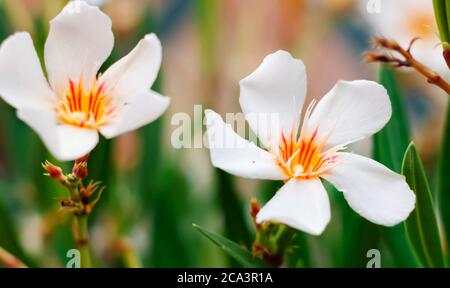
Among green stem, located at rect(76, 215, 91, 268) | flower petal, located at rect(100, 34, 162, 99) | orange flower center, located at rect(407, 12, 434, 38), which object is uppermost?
orange flower center, located at rect(407, 12, 434, 38)

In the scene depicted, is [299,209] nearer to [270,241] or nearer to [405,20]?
[270,241]

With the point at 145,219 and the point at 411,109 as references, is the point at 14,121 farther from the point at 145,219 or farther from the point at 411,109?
the point at 411,109

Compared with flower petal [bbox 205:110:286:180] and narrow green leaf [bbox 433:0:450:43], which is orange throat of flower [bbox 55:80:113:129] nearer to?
flower petal [bbox 205:110:286:180]

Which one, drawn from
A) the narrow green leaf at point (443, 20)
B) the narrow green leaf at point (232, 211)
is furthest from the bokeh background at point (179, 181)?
the narrow green leaf at point (443, 20)

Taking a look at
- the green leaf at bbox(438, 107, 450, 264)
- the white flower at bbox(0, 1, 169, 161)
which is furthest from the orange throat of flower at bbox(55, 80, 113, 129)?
the green leaf at bbox(438, 107, 450, 264)

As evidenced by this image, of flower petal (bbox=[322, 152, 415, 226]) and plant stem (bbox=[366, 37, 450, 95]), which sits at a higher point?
plant stem (bbox=[366, 37, 450, 95])

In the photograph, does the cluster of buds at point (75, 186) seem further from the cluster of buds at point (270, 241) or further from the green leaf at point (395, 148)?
the green leaf at point (395, 148)
